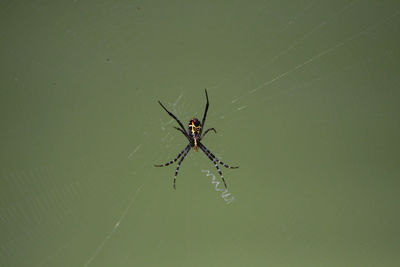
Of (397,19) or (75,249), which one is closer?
(75,249)

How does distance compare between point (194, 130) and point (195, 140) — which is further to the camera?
point (195, 140)

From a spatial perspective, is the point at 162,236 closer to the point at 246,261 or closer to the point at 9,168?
the point at 246,261

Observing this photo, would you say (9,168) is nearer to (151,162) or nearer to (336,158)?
(151,162)

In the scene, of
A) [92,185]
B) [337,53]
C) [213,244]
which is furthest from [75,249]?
[337,53]

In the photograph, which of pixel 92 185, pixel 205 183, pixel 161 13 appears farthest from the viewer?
pixel 161 13

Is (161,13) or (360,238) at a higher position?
(161,13)

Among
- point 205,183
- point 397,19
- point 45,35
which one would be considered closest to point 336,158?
point 205,183

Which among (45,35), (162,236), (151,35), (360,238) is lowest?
(360,238)

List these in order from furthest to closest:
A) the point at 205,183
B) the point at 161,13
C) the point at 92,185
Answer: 1. the point at 161,13
2. the point at 205,183
3. the point at 92,185

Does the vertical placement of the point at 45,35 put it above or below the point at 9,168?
above
